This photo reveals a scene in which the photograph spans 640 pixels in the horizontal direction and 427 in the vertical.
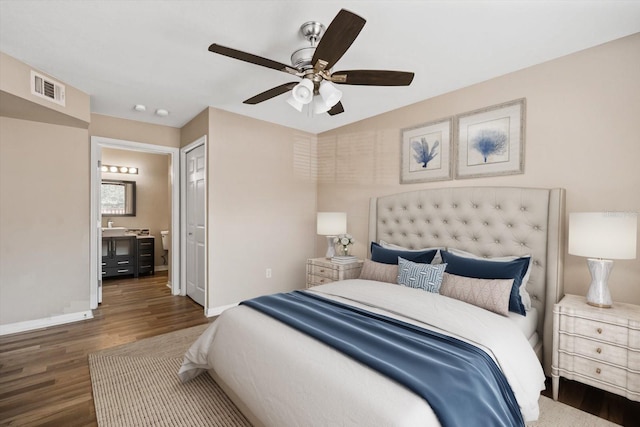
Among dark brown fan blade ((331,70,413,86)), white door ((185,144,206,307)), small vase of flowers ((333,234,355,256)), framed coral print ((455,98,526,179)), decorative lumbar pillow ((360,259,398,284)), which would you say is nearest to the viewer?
dark brown fan blade ((331,70,413,86))

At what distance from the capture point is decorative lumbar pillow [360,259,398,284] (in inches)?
108

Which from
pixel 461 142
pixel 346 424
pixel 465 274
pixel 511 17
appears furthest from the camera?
pixel 461 142

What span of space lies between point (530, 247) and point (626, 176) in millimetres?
748

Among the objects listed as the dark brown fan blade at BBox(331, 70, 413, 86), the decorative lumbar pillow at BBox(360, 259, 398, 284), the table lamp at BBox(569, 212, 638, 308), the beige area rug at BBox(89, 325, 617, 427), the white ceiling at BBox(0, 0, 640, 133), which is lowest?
the beige area rug at BBox(89, 325, 617, 427)

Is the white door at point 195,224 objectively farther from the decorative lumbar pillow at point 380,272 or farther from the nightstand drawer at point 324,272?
the decorative lumbar pillow at point 380,272

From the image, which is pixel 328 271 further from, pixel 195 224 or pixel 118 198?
pixel 118 198

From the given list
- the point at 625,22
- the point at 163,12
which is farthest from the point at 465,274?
the point at 163,12

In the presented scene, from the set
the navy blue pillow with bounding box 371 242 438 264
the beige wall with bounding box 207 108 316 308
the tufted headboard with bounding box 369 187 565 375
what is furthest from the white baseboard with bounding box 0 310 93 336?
the tufted headboard with bounding box 369 187 565 375

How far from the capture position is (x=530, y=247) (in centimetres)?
238

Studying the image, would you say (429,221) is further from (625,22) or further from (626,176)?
(625,22)

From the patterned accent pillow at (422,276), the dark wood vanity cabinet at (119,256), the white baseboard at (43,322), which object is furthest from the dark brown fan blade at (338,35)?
the dark wood vanity cabinet at (119,256)

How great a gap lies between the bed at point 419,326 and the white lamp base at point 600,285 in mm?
276

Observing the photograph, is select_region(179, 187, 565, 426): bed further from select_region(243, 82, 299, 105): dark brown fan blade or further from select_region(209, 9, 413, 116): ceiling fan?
select_region(243, 82, 299, 105): dark brown fan blade

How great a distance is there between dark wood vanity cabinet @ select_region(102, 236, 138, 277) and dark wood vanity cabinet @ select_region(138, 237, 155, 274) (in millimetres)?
121
